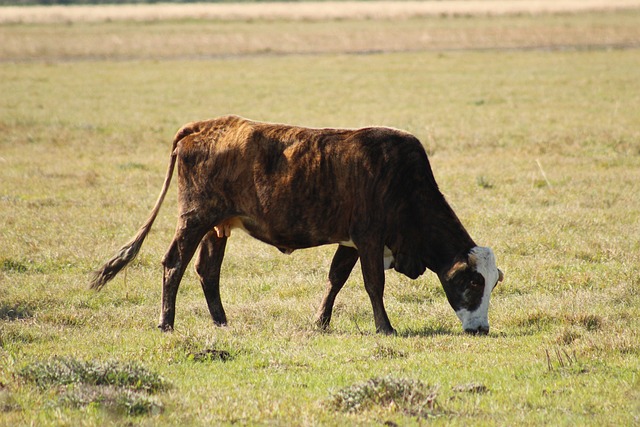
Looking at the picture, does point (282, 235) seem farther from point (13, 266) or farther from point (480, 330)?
point (13, 266)

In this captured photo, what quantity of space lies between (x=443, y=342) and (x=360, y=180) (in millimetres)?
1600

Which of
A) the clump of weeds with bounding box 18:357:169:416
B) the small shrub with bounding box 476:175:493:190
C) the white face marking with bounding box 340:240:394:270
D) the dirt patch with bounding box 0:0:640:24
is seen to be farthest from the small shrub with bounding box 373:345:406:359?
the dirt patch with bounding box 0:0:640:24

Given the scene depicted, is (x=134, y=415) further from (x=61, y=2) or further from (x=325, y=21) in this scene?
(x=61, y=2)

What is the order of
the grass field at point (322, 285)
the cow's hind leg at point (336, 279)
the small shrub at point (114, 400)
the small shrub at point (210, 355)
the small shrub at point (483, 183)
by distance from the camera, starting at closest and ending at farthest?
the small shrub at point (114, 400) < the grass field at point (322, 285) < the small shrub at point (210, 355) < the cow's hind leg at point (336, 279) < the small shrub at point (483, 183)

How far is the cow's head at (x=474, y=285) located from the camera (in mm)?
8312

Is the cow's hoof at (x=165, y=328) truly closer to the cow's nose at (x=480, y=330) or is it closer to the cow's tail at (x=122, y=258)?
the cow's tail at (x=122, y=258)

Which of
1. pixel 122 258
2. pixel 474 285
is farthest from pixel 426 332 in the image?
pixel 122 258

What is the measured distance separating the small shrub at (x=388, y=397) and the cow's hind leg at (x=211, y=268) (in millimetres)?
3002

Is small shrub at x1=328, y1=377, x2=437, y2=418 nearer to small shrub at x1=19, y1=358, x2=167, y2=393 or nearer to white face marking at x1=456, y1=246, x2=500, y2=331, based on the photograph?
small shrub at x1=19, y1=358, x2=167, y2=393

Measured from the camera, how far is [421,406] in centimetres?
605

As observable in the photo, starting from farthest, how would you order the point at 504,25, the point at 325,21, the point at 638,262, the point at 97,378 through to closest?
the point at 325,21, the point at 504,25, the point at 638,262, the point at 97,378

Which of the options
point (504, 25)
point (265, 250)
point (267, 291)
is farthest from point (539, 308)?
point (504, 25)

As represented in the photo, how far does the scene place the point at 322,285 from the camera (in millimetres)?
10438

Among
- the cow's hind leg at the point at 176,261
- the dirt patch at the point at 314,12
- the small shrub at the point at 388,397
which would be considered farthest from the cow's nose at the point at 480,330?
the dirt patch at the point at 314,12
